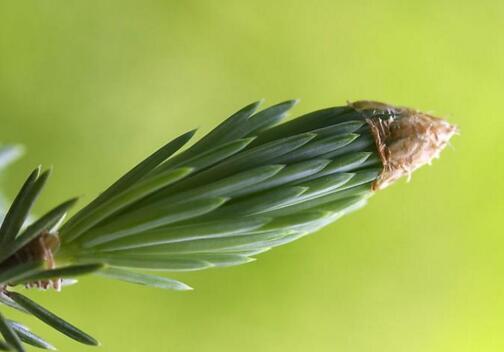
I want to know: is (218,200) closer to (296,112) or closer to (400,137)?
(400,137)

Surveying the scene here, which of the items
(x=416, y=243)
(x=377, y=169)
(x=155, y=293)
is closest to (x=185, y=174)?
(x=377, y=169)

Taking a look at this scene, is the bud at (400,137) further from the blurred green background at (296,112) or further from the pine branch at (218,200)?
the blurred green background at (296,112)

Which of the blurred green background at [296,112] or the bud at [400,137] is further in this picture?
the blurred green background at [296,112]

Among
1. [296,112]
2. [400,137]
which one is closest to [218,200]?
[400,137]

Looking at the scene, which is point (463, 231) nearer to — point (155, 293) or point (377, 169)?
point (155, 293)

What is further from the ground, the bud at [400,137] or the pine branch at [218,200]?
the bud at [400,137]

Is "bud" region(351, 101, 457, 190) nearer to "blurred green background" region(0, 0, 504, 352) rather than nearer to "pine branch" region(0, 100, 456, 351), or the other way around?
"pine branch" region(0, 100, 456, 351)

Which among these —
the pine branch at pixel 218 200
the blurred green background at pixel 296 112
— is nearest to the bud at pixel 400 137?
the pine branch at pixel 218 200
